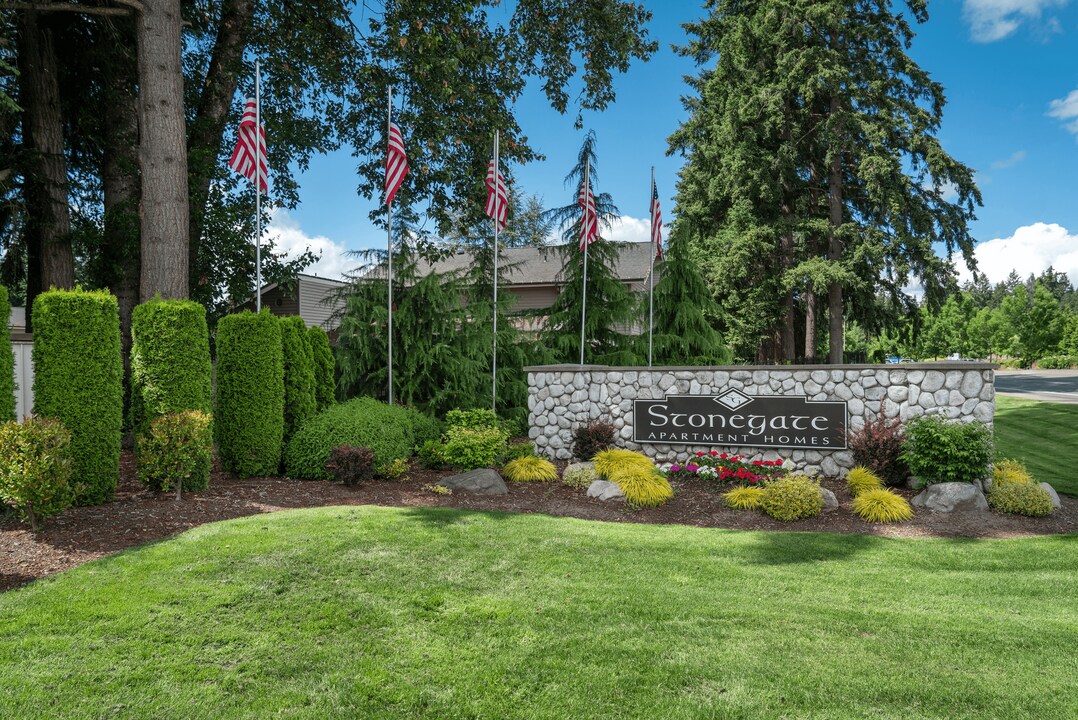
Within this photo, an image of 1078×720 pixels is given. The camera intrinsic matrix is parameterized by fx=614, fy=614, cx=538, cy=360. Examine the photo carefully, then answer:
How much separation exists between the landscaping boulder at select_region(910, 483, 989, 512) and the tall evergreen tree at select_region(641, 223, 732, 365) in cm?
683

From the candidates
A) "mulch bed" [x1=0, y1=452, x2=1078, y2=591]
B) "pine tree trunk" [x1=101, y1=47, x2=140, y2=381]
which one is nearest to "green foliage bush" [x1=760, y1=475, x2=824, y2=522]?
"mulch bed" [x1=0, y1=452, x2=1078, y2=591]

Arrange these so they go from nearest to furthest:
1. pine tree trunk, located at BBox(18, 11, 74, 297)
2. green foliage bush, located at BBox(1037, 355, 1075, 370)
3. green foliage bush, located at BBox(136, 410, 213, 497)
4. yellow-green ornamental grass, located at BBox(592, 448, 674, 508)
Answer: green foliage bush, located at BBox(136, 410, 213, 497)
yellow-green ornamental grass, located at BBox(592, 448, 674, 508)
pine tree trunk, located at BBox(18, 11, 74, 297)
green foliage bush, located at BBox(1037, 355, 1075, 370)

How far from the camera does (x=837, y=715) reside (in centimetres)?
296

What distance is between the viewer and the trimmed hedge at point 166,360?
7027mm

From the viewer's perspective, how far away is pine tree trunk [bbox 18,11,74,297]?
10.8 meters

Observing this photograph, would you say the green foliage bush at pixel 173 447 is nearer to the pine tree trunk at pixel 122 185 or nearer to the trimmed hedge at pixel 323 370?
the trimmed hedge at pixel 323 370

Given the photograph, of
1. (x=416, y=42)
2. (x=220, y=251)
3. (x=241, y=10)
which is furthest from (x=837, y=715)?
(x=241, y=10)

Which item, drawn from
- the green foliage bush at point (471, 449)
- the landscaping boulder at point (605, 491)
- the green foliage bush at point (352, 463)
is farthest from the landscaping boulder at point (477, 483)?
the landscaping boulder at point (605, 491)

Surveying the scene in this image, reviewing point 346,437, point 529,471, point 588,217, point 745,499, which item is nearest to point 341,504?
point 346,437


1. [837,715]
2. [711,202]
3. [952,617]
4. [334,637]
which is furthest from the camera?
[711,202]

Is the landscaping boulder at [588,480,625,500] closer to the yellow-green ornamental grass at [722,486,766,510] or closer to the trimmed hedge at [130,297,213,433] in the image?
the yellow-green ornamental grass at [722,486,766,510]

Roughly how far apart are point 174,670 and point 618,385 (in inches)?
292

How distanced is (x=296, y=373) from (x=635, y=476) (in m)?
4.95

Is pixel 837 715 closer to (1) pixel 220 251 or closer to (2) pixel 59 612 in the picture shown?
(2) pixel 59 612
